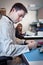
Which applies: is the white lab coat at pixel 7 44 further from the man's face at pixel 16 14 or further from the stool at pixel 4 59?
the man's face at pixel 16 14

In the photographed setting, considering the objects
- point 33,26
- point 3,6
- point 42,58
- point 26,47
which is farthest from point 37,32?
point 42,58

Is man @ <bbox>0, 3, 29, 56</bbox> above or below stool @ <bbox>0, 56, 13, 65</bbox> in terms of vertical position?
above

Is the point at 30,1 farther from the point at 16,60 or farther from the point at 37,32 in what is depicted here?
the point at 16,60

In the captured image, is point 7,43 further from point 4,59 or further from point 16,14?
point 16,14

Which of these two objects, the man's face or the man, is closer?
the man

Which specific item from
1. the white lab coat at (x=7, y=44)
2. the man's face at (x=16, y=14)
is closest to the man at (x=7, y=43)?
the white lab coat at (x=7, y=44)

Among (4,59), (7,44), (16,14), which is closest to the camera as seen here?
(7,44)

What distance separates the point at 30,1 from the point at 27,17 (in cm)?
26

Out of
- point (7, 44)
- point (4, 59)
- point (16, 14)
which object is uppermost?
point (16, 14)

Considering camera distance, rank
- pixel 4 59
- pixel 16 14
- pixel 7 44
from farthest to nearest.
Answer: pixel 16 14 → pixel 4 59 → pixel 7 44

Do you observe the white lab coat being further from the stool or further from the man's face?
the man's face

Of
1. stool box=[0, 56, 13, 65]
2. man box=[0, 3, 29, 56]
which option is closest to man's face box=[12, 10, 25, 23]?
man box=[0, 3, 29, 56]

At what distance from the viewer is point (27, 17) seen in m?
2.77

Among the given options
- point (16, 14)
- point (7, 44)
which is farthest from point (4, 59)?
point (16, 14)
